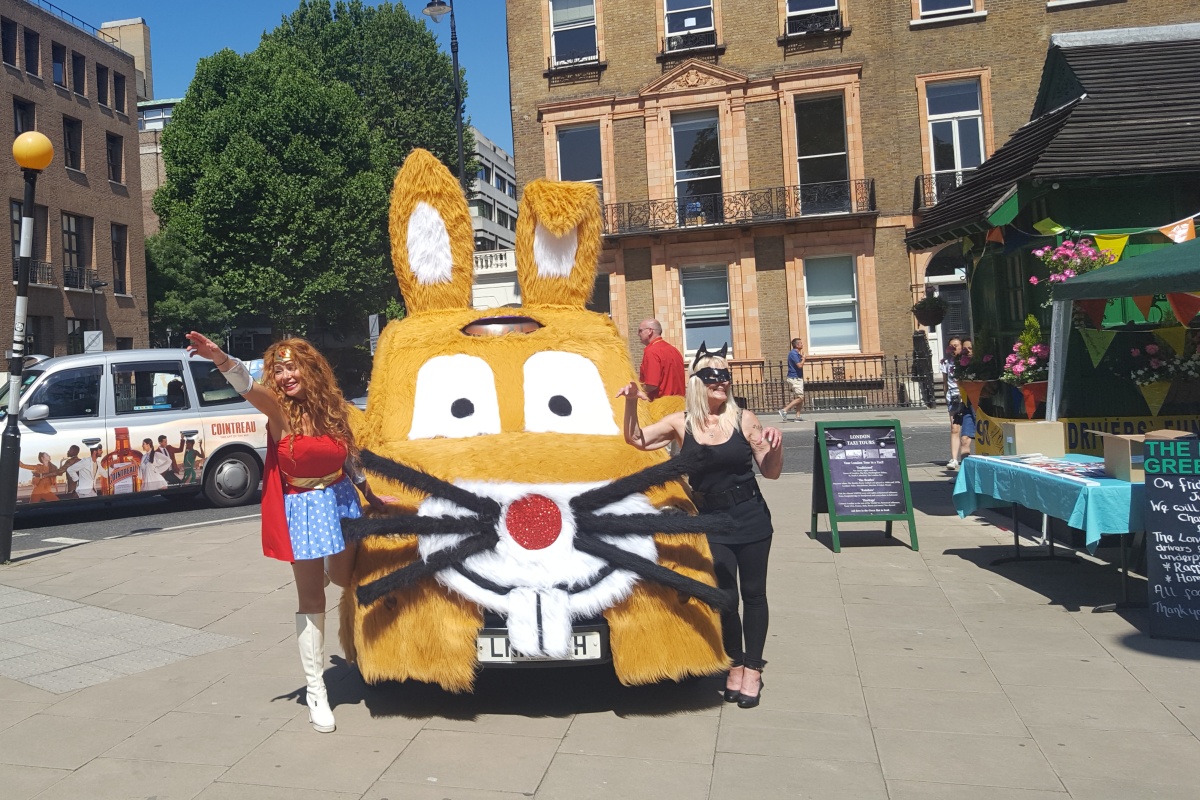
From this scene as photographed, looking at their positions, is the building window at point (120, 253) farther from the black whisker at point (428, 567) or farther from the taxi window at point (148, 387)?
the black whisker at point (428, 567)

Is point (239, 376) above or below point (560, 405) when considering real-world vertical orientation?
above

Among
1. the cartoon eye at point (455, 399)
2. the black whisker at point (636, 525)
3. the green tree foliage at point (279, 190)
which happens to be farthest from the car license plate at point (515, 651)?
the green tree foliage at point (279, 190)

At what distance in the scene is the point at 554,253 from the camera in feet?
20.4

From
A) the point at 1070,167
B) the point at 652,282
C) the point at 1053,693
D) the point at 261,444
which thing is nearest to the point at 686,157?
the point at 652,282

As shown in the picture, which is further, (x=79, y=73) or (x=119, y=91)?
(x=119, y=91)

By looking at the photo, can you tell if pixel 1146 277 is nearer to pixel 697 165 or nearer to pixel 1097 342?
pixel 1097 342

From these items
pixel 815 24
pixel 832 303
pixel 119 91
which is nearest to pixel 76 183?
pixel 119 91

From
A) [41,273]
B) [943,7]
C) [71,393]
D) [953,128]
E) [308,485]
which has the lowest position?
[308,485]

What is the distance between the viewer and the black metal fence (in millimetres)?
25531

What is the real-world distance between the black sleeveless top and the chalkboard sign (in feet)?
8.17

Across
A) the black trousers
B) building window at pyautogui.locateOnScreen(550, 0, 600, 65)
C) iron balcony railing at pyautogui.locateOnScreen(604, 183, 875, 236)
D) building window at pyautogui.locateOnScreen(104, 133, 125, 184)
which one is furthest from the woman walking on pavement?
building window at pyautogui.locateOnScreen(104, 133, 125, 184)

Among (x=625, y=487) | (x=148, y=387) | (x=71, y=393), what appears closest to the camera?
(x=625, y=487)

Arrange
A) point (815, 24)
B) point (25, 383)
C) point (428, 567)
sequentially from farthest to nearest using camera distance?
point (815, 24) < point (25, 383) < point (428, 567)

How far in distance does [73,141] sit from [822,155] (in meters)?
27.9
